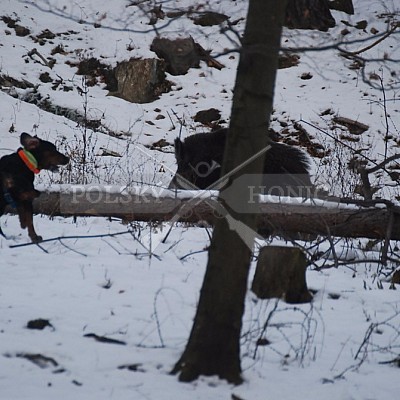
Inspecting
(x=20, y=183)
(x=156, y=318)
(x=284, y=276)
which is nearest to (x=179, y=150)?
(x=20, y=183)

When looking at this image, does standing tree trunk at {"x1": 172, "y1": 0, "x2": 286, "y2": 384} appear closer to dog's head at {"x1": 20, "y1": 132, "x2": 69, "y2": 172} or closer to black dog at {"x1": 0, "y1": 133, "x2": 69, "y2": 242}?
black dog at {"x1": 0, "y1": 133, "x2": 69, "y2": 242}

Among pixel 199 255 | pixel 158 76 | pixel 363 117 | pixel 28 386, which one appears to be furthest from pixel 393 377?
pixel 158 76

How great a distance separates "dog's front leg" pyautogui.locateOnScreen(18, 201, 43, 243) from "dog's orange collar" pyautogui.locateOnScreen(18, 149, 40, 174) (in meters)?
0.36

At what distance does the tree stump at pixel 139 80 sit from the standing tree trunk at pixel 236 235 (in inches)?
490

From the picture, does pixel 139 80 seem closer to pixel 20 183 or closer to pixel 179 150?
pixel 179 150

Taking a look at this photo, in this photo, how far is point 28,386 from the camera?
8.71ft

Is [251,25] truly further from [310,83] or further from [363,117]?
[310,83]

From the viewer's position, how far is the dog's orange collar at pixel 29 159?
18.9 feet

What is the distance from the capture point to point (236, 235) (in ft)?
9.21

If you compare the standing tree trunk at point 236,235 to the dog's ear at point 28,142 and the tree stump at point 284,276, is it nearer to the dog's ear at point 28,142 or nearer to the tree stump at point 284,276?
the tree stump at point 284,276

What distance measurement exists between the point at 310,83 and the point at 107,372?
14099 millimetres

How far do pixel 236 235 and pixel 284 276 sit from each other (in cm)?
149

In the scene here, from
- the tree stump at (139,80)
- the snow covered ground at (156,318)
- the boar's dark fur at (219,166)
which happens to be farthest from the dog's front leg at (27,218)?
the tree stump at (139,80)

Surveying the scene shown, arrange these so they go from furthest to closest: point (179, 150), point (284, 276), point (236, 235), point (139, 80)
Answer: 1. point (139, 80)
2. point (179, 150)
3. point (284, 276)
4. point (236, 235)
